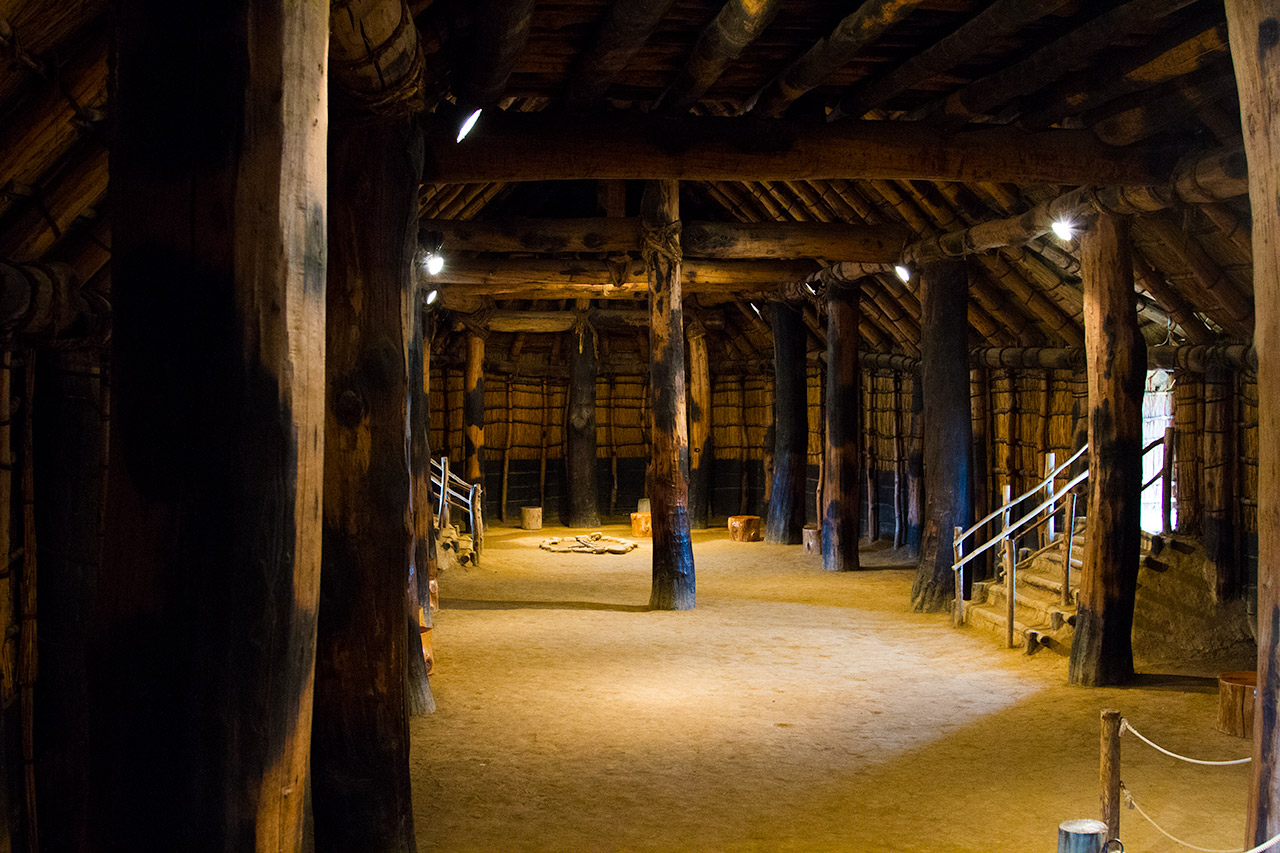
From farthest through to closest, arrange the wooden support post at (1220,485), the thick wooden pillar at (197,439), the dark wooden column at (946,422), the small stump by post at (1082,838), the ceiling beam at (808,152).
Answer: the dark wooden column at (946,422) → the wooden support post at (1220,485) → the ceiling beam at (808,152) → the small stump by post at (1082,838) → the thick wooden pillar at (197,439)

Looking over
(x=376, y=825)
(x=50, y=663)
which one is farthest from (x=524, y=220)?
(x=376, y=825)

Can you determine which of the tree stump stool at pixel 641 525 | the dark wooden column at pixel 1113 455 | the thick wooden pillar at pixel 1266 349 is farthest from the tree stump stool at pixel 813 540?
the thick wooden pillar at pixel 1266 349

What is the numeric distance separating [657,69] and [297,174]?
417cm

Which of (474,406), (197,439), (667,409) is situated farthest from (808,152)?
(474,406)

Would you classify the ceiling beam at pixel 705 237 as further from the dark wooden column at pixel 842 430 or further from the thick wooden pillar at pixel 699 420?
the thick wooden pillar at pixel 699 420

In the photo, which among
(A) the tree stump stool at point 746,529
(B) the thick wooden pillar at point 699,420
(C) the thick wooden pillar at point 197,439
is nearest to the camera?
(C) the thick wooden pillar at point 197,439

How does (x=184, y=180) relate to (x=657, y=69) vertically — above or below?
below

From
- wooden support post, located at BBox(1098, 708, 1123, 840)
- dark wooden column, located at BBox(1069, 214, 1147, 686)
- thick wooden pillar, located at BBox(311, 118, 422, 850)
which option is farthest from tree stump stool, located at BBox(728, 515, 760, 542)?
thick wooden pillar, located at BBox(311, 118, 422, 850)

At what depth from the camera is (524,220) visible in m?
9.87

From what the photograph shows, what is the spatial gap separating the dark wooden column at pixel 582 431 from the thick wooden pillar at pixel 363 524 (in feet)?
39.9

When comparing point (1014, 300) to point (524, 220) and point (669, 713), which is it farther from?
point (669, 713)

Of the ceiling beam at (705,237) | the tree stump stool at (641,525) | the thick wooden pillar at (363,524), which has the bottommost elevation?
the tree stump stool at (641,525)

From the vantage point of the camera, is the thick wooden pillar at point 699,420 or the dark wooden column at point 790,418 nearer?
the dark wooden column at point 790,418

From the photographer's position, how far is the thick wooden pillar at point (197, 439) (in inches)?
58.1
